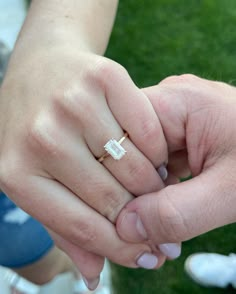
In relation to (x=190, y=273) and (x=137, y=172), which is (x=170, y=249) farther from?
(x=190, y=273)

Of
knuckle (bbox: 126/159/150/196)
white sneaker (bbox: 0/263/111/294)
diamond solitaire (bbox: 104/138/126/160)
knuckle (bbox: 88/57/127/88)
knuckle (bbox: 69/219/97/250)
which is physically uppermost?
knuckle (bbox: 88/57/127/88)

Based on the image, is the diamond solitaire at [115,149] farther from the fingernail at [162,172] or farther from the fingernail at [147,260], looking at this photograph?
the fingernail at [147,260]

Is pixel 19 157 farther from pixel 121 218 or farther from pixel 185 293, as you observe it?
pixel 185 293

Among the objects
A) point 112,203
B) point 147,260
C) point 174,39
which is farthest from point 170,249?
point 174,39

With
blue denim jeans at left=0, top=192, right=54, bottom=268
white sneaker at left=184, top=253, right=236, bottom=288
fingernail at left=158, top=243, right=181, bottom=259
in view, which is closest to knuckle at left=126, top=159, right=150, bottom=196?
fingernail at left=158, top=243, right=181, bottom=259

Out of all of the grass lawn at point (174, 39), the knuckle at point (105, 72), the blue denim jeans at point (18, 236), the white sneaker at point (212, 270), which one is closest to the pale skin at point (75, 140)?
the knuckle at point (105, 72)

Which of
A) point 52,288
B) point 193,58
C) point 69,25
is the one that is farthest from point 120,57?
point 69,25

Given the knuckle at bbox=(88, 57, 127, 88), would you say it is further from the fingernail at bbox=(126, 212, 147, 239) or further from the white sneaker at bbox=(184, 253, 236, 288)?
the white sneaker at bbox=(184, 253, 236, 288)
